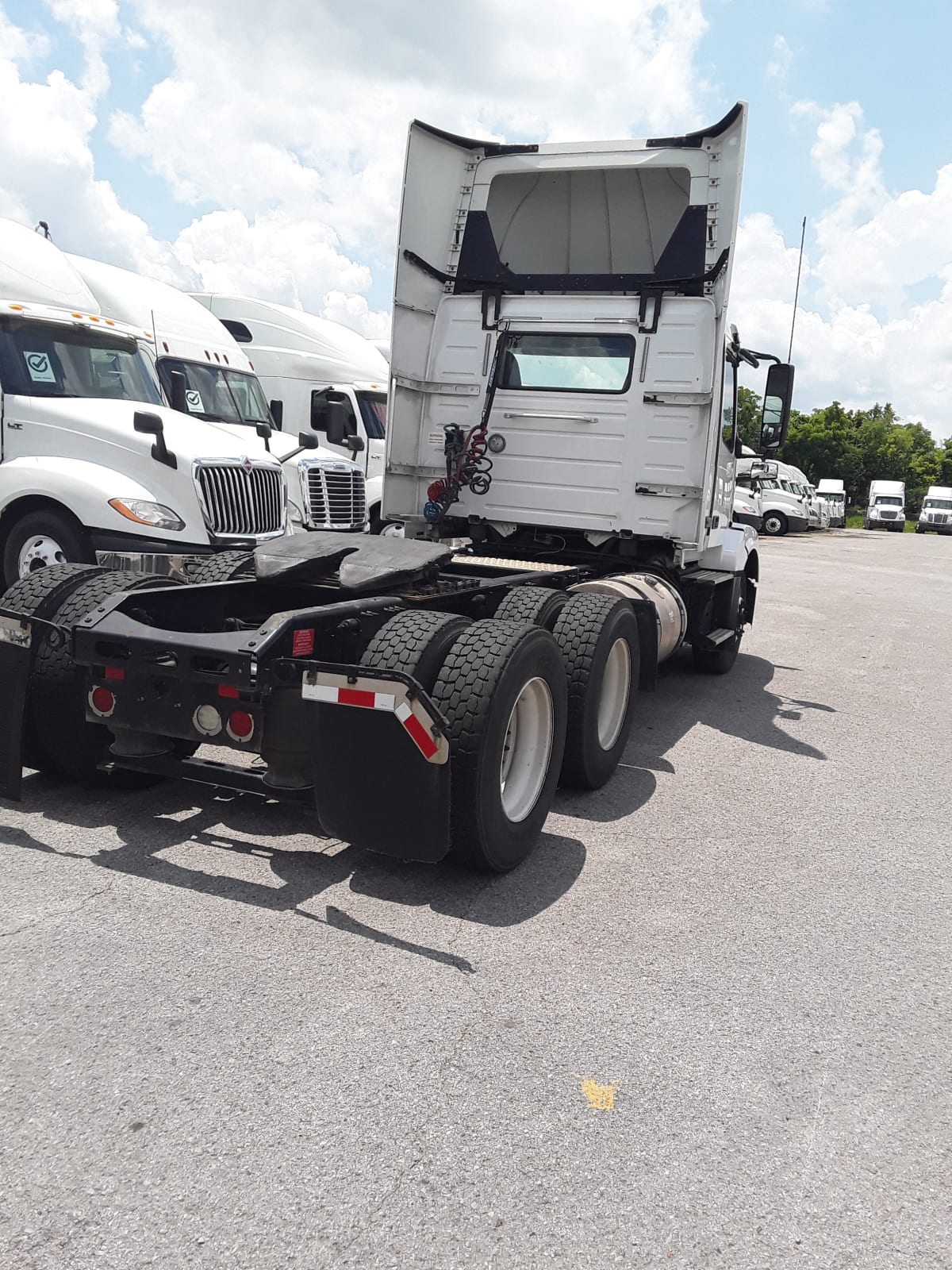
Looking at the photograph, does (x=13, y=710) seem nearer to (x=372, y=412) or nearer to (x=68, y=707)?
(x=68, y=707)

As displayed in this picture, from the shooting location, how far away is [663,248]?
25.1ft

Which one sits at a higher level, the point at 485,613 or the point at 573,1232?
the point at 485,613

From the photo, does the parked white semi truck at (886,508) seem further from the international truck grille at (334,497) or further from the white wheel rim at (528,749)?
the white wheel rim at (528,749)

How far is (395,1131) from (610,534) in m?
5.48

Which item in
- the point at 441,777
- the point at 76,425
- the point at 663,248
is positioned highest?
the point at 663,248

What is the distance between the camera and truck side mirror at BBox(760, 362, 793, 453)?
7.91 m

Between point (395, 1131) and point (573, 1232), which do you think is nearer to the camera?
point (573, 1232)

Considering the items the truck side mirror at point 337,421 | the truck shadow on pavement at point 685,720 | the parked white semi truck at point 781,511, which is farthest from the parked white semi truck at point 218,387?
the parked white semi truck at point 781,511

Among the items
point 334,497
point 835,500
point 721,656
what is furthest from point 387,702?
point 835,500

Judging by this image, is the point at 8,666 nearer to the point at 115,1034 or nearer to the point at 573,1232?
the point at 115,1034

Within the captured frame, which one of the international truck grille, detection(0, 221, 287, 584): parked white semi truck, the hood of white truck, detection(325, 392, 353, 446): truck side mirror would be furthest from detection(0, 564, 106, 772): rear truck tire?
detection(325, 392, 353, 446): truck side mirror

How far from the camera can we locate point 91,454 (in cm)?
817

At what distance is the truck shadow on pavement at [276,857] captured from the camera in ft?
12.7

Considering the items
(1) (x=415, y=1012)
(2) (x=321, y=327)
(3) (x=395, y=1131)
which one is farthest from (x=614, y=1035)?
(2) (x=321, y=327)
